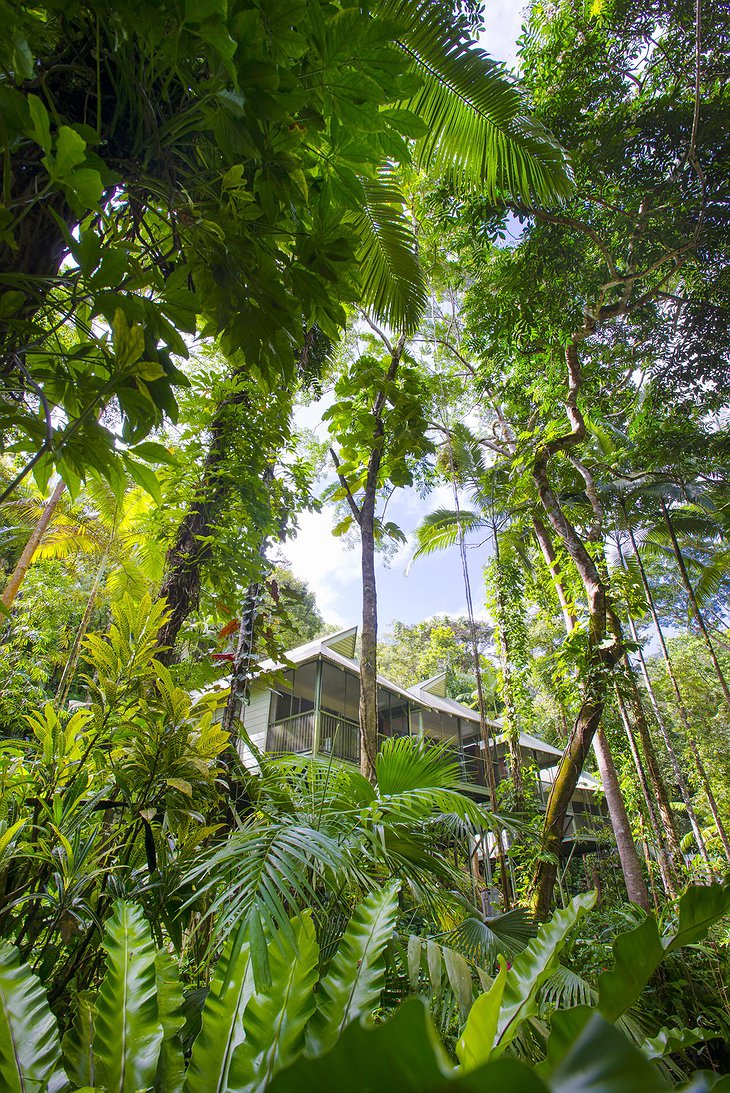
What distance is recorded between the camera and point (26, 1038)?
50 centimetres

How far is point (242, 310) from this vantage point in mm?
966

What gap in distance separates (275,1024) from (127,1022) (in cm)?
17

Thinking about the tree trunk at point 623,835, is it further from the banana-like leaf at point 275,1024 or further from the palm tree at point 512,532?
the banana-like leaf at point 275,1024

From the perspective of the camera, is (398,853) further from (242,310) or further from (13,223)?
(13,223)

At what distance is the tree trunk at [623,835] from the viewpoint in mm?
4863

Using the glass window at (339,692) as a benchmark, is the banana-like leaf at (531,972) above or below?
Answer: below

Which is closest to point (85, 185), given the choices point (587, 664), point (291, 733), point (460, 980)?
point (460, 980)

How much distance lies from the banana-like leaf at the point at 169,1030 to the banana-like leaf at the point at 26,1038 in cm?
9

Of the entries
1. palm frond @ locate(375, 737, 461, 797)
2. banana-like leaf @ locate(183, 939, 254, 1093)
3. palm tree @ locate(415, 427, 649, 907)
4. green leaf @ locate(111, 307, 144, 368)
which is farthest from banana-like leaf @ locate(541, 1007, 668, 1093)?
palm tree @ locate(415, 427, 649, 907)

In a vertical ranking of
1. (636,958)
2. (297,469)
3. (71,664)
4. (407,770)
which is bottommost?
(636,958)

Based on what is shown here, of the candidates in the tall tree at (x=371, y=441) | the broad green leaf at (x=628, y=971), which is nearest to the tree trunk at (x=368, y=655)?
the tall tree at (x=371, y=441)

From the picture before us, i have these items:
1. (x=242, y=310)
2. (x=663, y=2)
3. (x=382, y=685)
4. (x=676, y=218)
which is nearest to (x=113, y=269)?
(x=242, y=310)

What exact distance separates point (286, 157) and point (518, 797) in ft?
22.5

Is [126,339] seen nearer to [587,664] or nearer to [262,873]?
[262,873]
